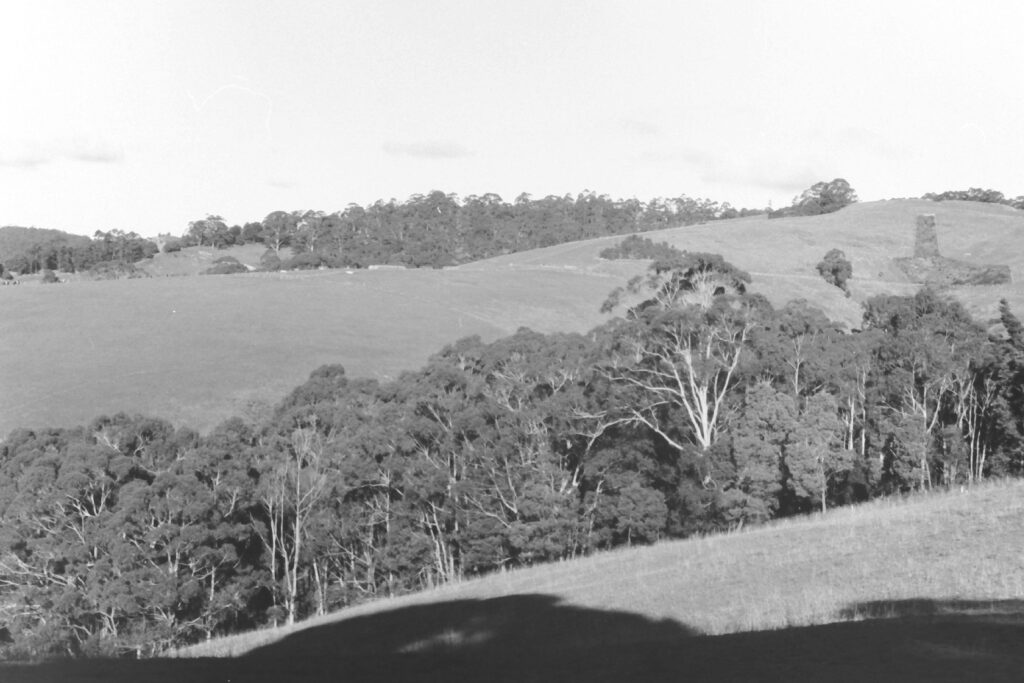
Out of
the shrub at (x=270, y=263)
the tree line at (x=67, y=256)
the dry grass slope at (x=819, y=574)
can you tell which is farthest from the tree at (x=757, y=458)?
the tree line at (x=67, y=256)

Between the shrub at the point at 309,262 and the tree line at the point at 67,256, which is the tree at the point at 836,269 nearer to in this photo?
the shrub at the point at 309,262

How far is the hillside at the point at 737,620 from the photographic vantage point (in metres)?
14.2

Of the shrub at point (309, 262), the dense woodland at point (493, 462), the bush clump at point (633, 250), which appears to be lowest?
the dense woodland at point (493, 462)

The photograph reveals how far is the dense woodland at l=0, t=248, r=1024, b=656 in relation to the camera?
48.9m

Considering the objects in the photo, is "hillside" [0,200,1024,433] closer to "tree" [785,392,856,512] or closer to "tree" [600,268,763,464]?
"tree" [600,268,763,464]

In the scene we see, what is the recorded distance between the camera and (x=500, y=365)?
65.2 meters

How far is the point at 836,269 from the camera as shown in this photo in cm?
13812

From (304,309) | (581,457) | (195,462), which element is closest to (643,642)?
(195,462)

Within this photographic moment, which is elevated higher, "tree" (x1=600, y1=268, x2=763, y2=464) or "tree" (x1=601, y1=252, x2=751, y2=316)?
"tree" (x1=601, y1=252, x2=751, y2=316)

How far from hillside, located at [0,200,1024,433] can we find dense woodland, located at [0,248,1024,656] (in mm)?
13148

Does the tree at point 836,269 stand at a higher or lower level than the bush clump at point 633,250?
lower

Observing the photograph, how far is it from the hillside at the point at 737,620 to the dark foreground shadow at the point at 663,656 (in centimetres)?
5

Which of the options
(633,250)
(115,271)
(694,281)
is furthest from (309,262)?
(694,281)

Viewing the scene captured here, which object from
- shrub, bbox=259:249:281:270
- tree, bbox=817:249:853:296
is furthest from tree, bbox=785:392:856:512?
shrub, bbox=259:249:281:270
